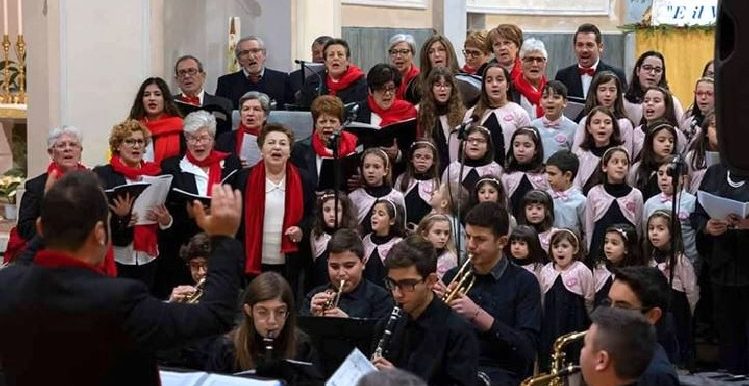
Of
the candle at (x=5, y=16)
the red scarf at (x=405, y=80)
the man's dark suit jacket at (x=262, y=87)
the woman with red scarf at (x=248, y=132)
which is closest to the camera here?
the woman with red scarf at (x=248, y=132)

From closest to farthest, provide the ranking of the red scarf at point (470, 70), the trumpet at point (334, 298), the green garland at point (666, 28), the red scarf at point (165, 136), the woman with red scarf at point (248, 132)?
the trumpet at point (334, 298), the red scarf at point (165, 136), the woman with red scarf at point (248, 132), the red scarf at point (470, 70), the green garland at point (666, 28)

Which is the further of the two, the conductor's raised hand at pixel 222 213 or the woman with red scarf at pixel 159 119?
the woman with red scarf at pixel 159 119

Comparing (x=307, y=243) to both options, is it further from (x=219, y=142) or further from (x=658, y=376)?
(x=658, y=376)

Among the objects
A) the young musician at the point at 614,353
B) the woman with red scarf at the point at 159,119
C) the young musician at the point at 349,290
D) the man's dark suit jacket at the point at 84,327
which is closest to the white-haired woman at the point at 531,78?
the woman with red scarf at the point at 159,119

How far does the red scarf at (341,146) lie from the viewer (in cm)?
845

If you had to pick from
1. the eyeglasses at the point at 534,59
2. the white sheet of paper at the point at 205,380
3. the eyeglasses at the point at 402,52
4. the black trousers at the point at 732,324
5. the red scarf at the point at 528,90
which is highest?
the eyeglasses at the point at 402,52

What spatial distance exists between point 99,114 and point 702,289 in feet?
13.8

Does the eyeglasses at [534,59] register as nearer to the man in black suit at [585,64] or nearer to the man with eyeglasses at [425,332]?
the man in black suit at [585,64]

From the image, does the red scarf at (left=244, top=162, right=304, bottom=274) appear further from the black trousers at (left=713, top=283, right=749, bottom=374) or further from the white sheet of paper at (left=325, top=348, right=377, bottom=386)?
the white sheet of paper at (left=325, top=348, right=377, bottom=386)

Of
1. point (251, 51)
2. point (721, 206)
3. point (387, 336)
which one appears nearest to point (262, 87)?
point (251, 51)

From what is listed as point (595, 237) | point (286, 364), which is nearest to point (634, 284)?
point (286, 364)

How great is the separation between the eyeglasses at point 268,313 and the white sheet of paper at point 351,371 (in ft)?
2.37

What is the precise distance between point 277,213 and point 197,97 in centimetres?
169

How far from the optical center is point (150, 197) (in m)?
8.03
